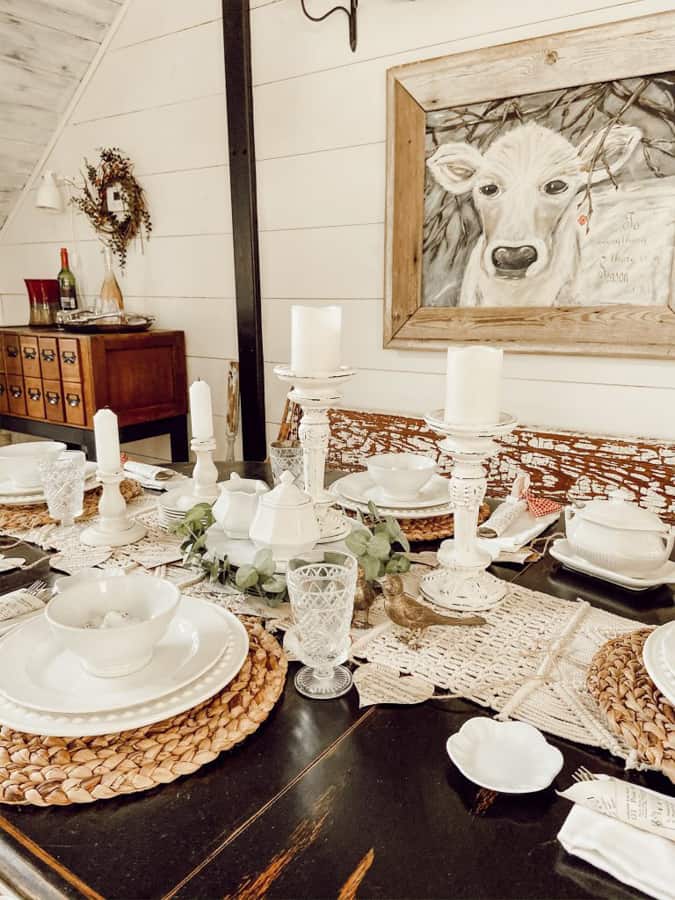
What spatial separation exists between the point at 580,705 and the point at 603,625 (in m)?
0.20

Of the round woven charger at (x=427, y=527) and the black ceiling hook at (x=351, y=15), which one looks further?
the black ceiling hook at (x=351, y=15)

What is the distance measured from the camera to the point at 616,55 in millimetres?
1661

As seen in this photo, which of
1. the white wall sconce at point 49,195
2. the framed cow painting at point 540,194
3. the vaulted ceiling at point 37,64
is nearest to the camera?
the framed cow painting at point 540,194

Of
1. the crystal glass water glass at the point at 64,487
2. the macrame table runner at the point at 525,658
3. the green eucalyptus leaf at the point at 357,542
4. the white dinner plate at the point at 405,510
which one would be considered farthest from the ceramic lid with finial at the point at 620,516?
the crystal glass water glass at the point at 64,487

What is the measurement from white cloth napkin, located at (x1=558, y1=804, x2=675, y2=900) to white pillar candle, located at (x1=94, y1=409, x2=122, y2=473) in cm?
89

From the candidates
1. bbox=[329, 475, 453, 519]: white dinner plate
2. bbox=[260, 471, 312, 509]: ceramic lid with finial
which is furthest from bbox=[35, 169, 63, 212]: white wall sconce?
bbox=[260, 471, 312, 509]: ceramic lid with finial

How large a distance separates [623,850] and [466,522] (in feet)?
1.55

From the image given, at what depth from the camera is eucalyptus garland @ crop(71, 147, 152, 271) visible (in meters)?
2.73

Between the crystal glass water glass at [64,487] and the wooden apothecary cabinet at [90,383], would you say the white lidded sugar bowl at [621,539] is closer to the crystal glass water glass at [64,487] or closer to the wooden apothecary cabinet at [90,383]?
the crystal glass water glass at [64,487]

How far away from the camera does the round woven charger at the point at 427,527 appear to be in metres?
1.14

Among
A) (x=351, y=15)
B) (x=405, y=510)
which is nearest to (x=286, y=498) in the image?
(x=405, y=510)

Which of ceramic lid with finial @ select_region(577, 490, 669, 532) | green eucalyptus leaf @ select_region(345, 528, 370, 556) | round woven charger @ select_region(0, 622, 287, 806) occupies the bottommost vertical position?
round woven charger @ select_region(0, 622, 287, 806)

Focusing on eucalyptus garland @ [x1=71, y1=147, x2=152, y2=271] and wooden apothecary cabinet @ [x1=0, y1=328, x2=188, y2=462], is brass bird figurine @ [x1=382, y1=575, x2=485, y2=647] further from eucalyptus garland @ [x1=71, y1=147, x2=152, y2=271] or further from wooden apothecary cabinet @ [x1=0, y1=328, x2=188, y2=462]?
eucalyptus garland @ [x1=71, y1=147, x2=152, y2=271]

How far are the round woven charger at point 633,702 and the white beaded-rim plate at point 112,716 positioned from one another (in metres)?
0.38
